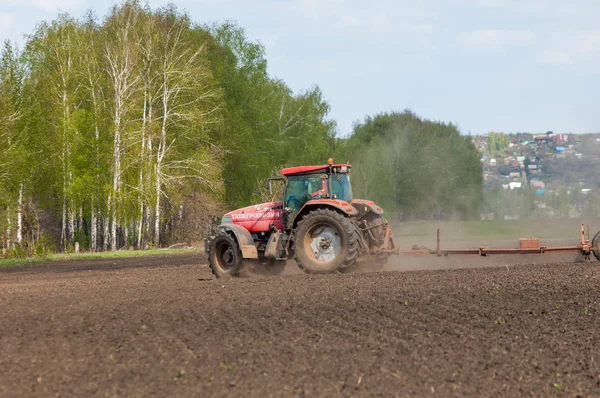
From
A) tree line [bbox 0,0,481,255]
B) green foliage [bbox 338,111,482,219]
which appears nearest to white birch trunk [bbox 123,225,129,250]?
tree line [bbox 0,0,481,255]

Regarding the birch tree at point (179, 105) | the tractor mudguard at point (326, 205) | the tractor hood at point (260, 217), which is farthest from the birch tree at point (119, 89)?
the tractor mudguard at point (326, 205)

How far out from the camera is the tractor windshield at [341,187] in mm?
17391

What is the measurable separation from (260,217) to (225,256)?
1.14m

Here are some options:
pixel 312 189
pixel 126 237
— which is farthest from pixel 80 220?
pixel 312 189

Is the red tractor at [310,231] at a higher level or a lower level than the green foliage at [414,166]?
lower

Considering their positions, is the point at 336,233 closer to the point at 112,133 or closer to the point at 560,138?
the point at 112,133

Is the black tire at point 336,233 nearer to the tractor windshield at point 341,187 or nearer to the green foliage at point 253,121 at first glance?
the tractor windshield at point 341,187

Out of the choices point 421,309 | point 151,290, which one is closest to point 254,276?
point 151,290

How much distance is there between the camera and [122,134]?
116ft

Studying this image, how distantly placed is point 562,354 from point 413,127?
3084 inches

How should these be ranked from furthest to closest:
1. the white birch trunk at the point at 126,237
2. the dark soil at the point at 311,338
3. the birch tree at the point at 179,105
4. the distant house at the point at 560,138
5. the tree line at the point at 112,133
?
the distant house at the point at 560,138 → the white birch trunk at the point at 126,237 → the birch tree at the point at 179,105 → the tree line at the point at 112,133 → the dark soil at the point at 311,338

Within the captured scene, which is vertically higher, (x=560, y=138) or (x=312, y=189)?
(x=560, y=138)

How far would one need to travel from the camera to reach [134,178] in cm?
3562

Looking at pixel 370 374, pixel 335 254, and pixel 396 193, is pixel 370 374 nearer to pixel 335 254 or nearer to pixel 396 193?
pixel 335 254
